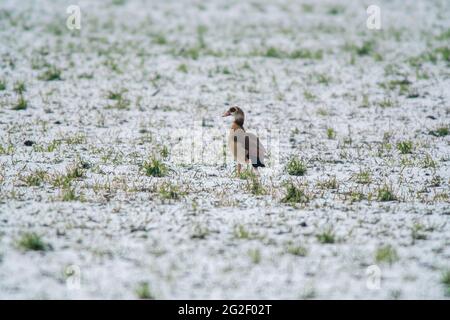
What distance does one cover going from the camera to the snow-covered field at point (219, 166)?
6453 millimetres

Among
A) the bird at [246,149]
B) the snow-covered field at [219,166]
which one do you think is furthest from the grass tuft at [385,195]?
the bird at [246,149]

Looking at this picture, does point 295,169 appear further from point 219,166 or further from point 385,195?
point 385,195

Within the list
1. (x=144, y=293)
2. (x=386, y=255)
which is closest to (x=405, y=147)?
(x=386, y=255)

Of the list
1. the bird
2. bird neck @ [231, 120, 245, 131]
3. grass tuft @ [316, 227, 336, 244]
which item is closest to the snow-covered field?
grass tuft @ [316, 227, 336, 244]

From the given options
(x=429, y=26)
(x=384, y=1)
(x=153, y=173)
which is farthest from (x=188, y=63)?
(x=384, y=1)

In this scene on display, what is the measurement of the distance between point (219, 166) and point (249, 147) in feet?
4.02

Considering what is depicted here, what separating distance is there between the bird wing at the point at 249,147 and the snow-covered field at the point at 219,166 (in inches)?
14.5

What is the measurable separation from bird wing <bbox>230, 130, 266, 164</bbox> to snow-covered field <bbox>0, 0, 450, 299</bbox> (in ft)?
1.21

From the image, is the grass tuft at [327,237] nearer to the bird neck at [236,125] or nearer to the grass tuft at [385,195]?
the grass tuft at [385,195]

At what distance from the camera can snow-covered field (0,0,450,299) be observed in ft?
21.2

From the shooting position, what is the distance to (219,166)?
1030 centimetres

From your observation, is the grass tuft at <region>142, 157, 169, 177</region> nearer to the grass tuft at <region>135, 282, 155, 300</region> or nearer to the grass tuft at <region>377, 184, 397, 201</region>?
the grass tuft at <region>377, 184, 397, 201</region>

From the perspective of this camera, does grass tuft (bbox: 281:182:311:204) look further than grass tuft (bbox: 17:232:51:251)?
Yes

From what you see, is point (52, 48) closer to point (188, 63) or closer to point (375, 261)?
point (188, 63)
